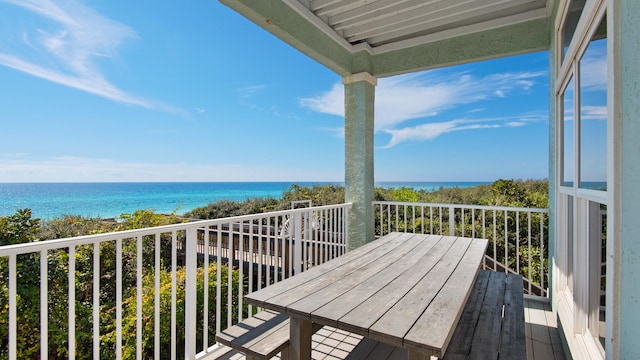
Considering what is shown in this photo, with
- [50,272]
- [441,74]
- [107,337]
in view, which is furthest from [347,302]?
[441,74]

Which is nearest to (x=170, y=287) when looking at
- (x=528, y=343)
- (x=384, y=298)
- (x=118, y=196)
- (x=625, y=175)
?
(x=384, y=298)

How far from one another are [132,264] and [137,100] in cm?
2800

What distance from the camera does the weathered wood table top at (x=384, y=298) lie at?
112 centimetres

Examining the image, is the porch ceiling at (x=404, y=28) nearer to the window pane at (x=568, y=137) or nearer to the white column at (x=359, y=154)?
the white column at (x=359, y=154)

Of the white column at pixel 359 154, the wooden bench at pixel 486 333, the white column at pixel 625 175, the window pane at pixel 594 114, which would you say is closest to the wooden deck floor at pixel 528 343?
the wooden bench at pixel 486 333

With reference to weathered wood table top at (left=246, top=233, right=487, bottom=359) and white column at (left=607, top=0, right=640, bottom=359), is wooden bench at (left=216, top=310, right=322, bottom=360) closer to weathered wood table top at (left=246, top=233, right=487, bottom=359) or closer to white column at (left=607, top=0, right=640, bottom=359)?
weathered wood table top at (left=246, top=233, right=487, bottom=359)

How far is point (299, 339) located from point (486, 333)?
1.05m

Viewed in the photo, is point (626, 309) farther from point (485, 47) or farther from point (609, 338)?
point (485, 47)

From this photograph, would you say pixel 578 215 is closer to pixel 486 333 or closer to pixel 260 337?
pixel 486 333

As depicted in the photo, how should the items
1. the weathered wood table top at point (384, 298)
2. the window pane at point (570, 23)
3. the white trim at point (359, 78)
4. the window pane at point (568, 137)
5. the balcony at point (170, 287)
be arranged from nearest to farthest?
1. the weathered wood table top at point (384, 298)
2. the balcony at point (170, 287)
3. the window pane at point (570, 23)
4. the window pane at point (568, 137)
5. the white trim at point (359, 78)

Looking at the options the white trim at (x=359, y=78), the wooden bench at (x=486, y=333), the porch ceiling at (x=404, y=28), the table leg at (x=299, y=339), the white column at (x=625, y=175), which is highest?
the porch ceiling at (x=404, y=28)

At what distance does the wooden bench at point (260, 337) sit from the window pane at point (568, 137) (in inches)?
84.1

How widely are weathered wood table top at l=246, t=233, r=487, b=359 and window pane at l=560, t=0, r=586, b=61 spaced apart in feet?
5.58

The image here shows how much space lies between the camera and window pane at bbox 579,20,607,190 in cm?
122
